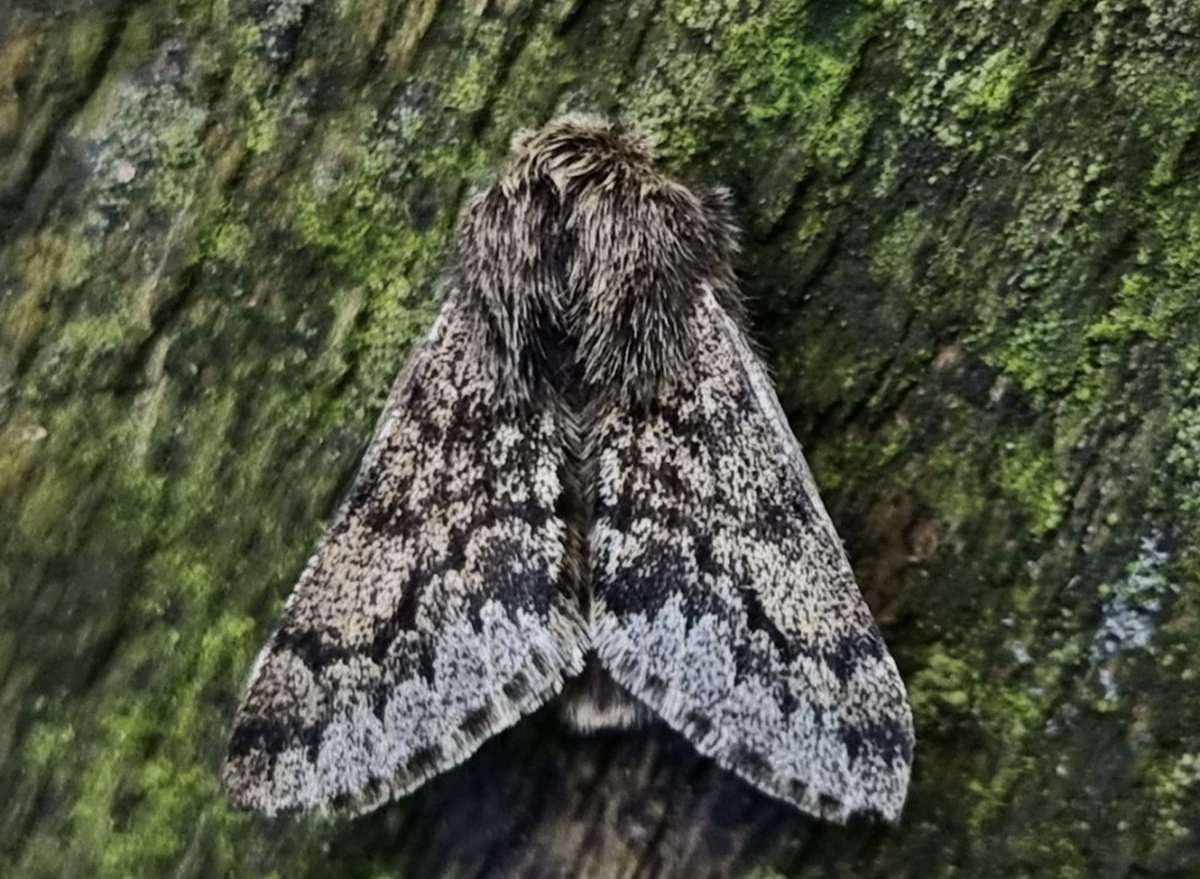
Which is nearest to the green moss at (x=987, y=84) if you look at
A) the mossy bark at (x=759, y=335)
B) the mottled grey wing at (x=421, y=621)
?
the mossy bark at (x=759, y=335)

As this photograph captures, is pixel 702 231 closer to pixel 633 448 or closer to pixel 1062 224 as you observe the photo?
pixel 633 448

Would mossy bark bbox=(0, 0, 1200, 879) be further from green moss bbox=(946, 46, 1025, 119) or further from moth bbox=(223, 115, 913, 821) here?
moth bbox=(223, 115, 913, 821)

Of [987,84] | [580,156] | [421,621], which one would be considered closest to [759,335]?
[580,156]

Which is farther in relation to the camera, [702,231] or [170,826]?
[170,826]

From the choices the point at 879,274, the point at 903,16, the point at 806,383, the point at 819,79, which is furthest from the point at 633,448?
the point at 903,16

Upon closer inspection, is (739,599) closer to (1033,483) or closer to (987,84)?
(1033,483)

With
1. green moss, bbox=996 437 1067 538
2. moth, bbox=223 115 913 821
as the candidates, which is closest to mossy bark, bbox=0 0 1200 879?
green moss, bbox=996 437 1067 538
